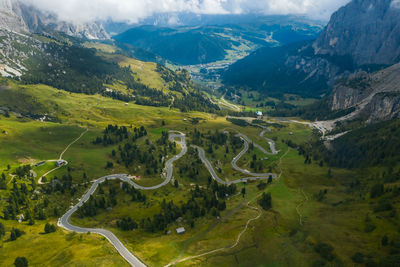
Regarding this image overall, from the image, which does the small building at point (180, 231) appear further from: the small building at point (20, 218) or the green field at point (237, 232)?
the small building at point (20, 218)

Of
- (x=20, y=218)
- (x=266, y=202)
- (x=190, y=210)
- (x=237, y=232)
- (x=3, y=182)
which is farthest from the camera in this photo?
(x=266, y=202)

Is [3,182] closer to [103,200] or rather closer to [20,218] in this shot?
[20,218]

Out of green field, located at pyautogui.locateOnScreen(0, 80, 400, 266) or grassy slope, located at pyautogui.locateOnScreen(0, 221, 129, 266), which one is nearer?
grassy slope, located at pyautogui.locateOnScreen(0, 221, 129, 266)

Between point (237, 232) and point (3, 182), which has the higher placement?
point (3, 182)

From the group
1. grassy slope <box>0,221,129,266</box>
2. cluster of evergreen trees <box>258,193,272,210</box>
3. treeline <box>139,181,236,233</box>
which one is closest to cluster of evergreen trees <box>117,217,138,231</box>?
treeline <box>139,181,236,233</box>

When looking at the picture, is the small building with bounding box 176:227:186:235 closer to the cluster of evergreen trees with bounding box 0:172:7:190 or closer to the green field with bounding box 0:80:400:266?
the green field with bounding box 0:80:400:266

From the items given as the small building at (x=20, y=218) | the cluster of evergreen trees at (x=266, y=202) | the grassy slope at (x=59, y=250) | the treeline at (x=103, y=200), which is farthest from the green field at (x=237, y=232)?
the treeline at (x=103, y=200)

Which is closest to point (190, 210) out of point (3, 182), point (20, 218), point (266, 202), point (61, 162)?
point (266, 202)

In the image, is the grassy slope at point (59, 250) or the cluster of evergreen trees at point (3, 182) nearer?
the grassy slope at point (59, 250)

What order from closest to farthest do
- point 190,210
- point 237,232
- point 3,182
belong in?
point 237,232 → point 190,210 → point 3,182

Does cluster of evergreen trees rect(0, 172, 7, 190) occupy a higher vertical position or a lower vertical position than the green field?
higher

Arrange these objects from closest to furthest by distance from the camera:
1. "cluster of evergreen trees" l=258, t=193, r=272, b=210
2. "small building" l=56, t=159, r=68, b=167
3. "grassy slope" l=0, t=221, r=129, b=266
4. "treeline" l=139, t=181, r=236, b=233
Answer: "grassy slope" l=0, t=221, r=129, b=266, "treeline" l=139, t=181, r=236, b=233, "cluster of evergreen trees" l=258, t=193, r=272, b=210, "small building" l=56, t=159, r=68, b=167

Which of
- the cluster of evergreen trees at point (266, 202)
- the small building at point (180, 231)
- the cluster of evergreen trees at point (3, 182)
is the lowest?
the small building at point (180, 231)
